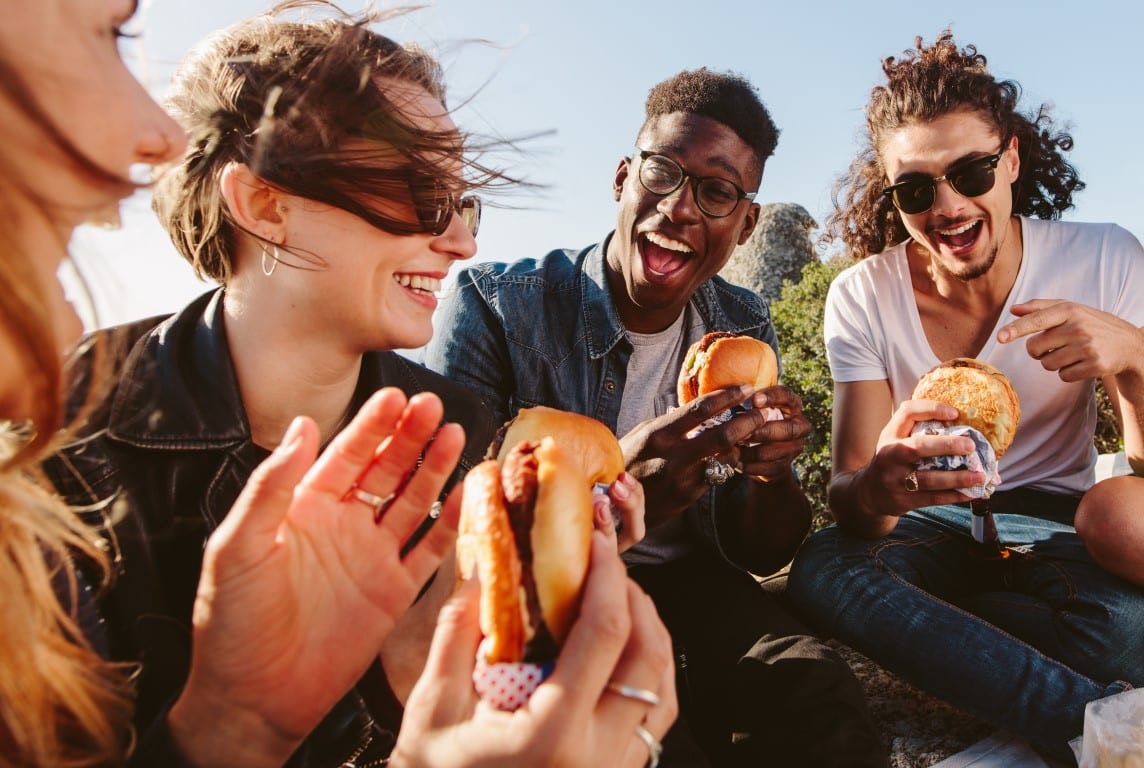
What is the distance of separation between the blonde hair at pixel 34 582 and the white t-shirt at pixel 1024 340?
3611 mm

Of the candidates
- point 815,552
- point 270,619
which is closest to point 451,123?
point 270,619

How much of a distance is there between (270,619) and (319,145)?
1356 millimetres

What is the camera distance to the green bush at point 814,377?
7234 millimetres

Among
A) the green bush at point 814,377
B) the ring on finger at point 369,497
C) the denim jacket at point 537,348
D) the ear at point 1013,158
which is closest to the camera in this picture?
the ring on finger at point 369,497

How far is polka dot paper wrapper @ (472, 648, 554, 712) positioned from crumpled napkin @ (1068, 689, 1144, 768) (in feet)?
7.01

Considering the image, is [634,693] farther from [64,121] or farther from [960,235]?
[960,235]

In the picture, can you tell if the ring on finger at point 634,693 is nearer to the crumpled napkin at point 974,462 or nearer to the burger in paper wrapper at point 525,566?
the burger in paper wrapper at point 525,566

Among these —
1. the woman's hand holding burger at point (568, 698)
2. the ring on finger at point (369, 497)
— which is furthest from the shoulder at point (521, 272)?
the woman's hand holding burger at point (568, 698)

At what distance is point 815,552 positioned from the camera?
3.48 metres

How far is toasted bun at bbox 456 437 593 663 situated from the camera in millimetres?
1336

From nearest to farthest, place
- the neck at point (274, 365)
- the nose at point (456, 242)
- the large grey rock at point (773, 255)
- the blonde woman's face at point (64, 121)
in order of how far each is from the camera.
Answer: the blonde woman's face at point (64, 121), the neck at point (274, 365), the nose at point (456, 242), the large grey rock at point (773, 255)

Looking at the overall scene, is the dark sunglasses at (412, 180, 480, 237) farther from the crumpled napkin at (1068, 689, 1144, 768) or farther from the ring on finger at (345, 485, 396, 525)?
the crumpled napkin at (1068, 689, 1144, 768)

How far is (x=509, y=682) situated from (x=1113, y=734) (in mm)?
2238

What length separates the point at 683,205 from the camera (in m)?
3.44
